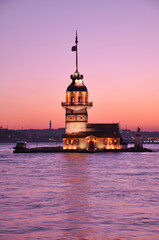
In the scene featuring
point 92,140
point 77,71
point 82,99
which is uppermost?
point 77,71

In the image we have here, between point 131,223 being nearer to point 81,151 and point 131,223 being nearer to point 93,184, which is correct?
point 93,184

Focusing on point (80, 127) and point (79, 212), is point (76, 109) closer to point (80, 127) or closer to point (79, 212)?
point (80, 127)

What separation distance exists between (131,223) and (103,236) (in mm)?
3177

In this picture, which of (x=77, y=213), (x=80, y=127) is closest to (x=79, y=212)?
(x=77, y=213)

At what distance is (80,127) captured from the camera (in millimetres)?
102125

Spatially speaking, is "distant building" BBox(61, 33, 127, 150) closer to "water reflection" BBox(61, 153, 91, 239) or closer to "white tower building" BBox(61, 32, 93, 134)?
"white tower building" BBox(61, 32, 93, 134)

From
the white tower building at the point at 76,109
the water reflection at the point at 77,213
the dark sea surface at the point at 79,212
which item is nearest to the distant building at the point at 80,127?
the white tower building at the point at 76,109

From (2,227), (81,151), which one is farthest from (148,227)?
(81,151)

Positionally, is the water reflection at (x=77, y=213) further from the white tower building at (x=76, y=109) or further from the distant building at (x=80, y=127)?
the white tower building at (x=76, y=109)

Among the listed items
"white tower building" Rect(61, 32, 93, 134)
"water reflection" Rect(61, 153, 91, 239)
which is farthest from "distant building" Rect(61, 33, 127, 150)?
"water reflection" Rect(61, 153, 91, 239)

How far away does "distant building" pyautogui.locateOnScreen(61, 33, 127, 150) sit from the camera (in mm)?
100875

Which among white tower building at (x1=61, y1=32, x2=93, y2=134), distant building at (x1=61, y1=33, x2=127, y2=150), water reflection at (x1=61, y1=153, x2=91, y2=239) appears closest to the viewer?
water reflection at (x1=61, y1=153, x2=91, y2=239)

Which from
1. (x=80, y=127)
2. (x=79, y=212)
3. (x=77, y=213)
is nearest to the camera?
(x=77, y=213)

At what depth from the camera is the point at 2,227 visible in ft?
69.6
